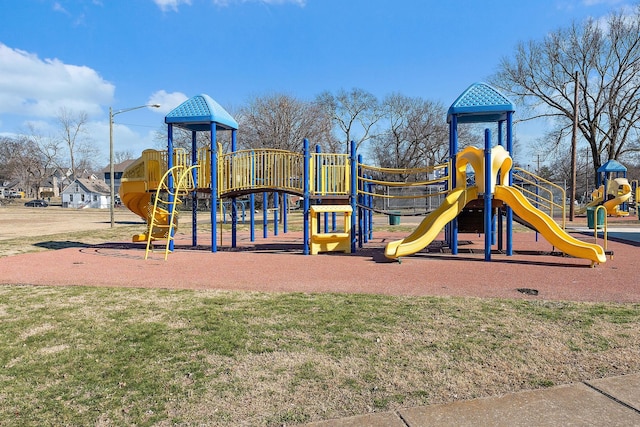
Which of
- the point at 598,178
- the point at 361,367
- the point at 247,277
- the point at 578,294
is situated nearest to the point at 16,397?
the point at 361,367

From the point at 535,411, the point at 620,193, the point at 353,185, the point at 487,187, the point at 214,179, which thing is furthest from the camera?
the point at 620,193

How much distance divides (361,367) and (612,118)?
42.1m

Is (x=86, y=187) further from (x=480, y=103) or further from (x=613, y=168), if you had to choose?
(x=480, y=103)

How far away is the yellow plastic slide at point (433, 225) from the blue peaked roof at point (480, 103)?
2.20m

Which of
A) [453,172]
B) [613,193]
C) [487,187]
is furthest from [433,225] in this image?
[613,193]

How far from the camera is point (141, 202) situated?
16.4m

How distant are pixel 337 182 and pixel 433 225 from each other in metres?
3.56

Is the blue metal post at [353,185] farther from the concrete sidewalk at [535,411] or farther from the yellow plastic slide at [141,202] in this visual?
the concrete sidewalk at [535,411]

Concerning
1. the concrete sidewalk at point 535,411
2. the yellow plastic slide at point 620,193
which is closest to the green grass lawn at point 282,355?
the concrete sidewalk at point 535,411

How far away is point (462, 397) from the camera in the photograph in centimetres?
366

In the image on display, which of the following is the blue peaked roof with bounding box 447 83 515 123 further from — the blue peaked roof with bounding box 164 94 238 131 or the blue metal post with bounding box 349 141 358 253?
the blue peaked roof with bounding box 164 94 238 131

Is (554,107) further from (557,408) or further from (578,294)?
(557,408)

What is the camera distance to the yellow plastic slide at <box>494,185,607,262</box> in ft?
34.2

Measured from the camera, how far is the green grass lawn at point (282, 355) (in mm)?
3555
